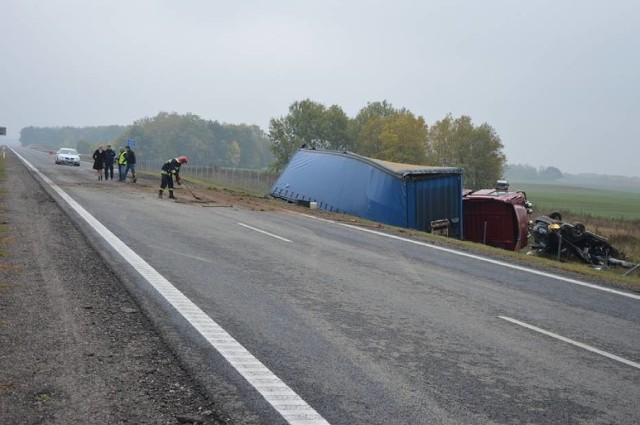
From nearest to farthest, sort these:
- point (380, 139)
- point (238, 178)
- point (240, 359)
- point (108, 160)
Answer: point (240, 359) < point (108, 160) < point (238, 178) < point (380, 139)

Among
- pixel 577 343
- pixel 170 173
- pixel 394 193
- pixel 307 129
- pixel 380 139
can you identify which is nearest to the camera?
pixel 577 343

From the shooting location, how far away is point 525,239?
2366 centimetres

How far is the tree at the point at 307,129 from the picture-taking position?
9481cm

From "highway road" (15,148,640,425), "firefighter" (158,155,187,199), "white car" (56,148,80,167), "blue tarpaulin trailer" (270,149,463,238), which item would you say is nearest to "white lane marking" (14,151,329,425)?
"highway road" (15,148,640,425)

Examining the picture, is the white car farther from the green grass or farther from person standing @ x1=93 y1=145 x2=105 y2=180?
the green grass

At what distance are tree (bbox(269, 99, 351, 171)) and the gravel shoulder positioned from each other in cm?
8482

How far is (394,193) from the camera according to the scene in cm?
2142

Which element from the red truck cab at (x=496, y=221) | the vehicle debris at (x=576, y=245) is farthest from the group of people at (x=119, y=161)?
the vehicle debris at (x=576, y=245)

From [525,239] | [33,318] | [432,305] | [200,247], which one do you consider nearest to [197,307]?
[33,318]

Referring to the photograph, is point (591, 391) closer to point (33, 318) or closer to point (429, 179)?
point (33, 318)

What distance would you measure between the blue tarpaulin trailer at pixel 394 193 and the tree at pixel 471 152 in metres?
50.7

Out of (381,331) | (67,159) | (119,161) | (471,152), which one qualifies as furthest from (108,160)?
(471,152)

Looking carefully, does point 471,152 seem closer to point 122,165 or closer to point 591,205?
point 591,205

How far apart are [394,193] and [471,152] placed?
5897 centimetres
